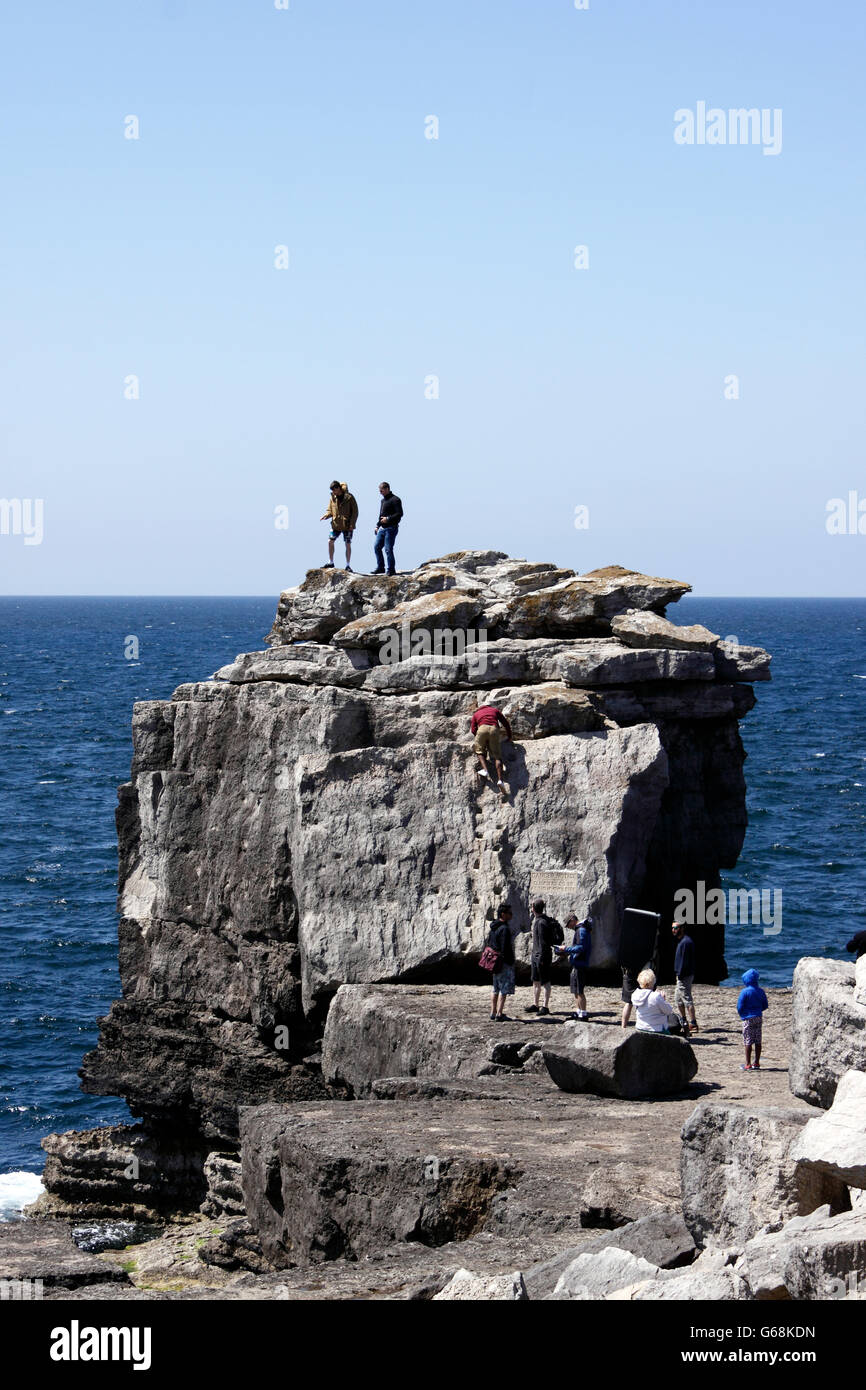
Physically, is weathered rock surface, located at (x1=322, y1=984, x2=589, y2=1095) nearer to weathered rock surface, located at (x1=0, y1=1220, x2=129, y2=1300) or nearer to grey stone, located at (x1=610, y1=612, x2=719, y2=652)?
weathered rock surface, located at (x1=0, y1=1220, x2=129, y2=1300)

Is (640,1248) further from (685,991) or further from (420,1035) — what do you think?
(685,991)

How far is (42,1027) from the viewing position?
3450cm

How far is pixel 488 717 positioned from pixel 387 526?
18.3 feet

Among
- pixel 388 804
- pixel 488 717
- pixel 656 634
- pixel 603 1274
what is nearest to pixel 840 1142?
pixel 603 1274

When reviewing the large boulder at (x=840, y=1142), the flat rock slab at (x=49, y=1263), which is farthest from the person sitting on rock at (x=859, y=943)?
the flat rock slab at (x=49, y=1263)

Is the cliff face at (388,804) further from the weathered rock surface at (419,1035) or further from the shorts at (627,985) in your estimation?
the weathered rock surface at (419,1035)

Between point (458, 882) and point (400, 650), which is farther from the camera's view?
point (400, 650)

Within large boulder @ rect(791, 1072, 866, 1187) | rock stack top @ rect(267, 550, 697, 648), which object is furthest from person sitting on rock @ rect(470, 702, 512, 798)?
large boulder @ rect(791, 1072, 866, 1187)

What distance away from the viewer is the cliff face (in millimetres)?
22516

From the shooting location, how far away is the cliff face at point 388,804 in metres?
22.5

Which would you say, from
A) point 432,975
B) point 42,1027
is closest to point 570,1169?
point 432,975

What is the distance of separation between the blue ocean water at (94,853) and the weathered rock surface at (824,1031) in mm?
17337
